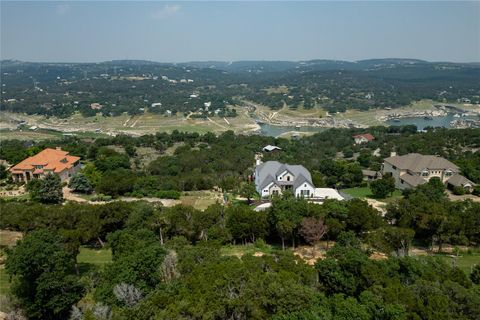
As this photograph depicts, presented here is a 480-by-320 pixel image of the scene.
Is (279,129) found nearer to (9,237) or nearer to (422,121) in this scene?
(422,121)

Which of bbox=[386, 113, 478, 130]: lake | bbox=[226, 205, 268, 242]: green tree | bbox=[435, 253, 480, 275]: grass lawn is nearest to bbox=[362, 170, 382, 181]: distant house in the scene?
bbox=[435, 253, 480, 275]: grass lawn

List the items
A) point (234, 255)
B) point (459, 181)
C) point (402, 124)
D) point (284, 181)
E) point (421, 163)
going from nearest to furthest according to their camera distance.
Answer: point (234, 255) → point (284, 181) → point (459, 181) → point (421, 163) → point (402, 124)

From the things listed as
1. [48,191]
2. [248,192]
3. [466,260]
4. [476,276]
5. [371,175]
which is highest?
[476,276]

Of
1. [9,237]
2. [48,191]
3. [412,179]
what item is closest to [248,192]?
[412,179]

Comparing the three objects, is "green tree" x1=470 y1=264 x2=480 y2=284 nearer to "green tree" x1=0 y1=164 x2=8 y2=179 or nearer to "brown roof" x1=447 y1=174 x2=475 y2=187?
"brown roof" x1=447 y1=174 x2=475 y2=187

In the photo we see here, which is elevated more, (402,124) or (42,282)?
(42,282)

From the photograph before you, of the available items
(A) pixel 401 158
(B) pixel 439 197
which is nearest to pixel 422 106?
(A) pixel 401 158

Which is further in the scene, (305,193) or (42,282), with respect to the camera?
(305,193)
